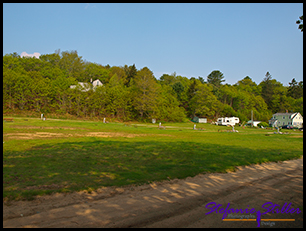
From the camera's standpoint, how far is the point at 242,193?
6.63 m

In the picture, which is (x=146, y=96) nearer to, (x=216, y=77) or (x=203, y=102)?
(x=203, y=102)

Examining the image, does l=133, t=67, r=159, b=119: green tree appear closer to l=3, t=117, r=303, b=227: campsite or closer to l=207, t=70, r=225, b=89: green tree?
l=3, t=117, r=303, b=227: campsite

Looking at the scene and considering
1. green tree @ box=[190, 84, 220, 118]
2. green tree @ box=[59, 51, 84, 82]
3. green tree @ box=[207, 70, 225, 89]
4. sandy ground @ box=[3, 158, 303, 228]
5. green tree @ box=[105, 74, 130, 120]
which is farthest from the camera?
green tree @ box=[207, 70, 225, 89]

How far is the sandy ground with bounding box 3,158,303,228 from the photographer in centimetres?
459

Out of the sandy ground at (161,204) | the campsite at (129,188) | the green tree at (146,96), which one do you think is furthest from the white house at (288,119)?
the sandy ground at (161,204)

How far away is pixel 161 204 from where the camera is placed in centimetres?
556

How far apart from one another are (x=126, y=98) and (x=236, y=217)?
57.2 m

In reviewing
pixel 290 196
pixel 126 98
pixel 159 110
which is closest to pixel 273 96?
pixel 159 110

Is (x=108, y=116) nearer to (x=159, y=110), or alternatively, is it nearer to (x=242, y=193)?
(x=159, y=110)

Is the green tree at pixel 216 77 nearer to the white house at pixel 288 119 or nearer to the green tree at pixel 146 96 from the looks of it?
the white house at pixel 288 119

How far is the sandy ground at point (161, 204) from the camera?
15.0ft
